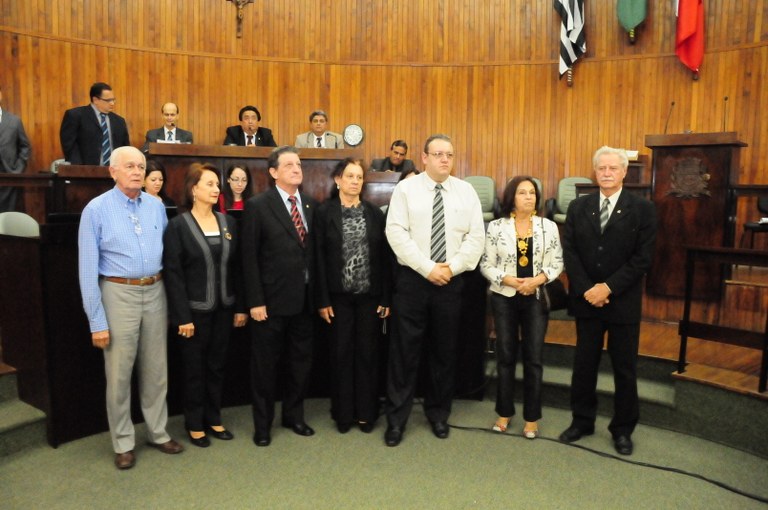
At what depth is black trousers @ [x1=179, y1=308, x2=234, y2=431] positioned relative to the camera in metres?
3.23

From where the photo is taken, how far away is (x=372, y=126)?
823 cm

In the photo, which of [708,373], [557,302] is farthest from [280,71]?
[708,373]

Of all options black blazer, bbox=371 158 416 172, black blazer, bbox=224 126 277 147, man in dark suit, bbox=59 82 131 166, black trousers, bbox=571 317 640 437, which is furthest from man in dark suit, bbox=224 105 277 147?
black trousers, bbox=571 317 640 437

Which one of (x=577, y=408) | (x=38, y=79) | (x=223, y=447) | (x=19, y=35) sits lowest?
(x=223, y=447)

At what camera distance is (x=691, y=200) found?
443cm

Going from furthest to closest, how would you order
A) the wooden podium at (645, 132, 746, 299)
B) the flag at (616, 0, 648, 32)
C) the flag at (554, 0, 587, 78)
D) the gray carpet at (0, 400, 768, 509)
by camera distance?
the flag at (554, 0, 587, 78) → the flag at (616, 0, 648, 32) → the wooden podium at (645, 132, 746, 299) → the gray carpet at (0, 400, 768, 509)

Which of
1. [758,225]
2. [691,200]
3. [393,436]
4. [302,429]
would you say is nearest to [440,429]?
[393,436]

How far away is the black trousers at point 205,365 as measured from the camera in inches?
127

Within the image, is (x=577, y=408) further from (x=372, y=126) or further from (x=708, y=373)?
(x=372, y=126)

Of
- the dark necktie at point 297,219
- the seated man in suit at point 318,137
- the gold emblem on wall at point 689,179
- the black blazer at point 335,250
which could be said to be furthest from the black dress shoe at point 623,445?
the seated man in suit at point 318,137

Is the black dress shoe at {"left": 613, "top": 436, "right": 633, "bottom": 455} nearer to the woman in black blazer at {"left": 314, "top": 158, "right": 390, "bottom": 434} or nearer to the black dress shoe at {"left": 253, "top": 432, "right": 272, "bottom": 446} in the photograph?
the woman in black blazer at {"left": 314, "top": 158, "right": 390, "bottom": 434}

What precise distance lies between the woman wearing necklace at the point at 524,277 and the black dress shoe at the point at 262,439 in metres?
1.34

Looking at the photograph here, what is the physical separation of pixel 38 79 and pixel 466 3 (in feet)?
17.2

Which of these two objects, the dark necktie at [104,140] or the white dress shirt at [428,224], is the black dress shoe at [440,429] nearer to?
the white dress shirt at [428,224]
